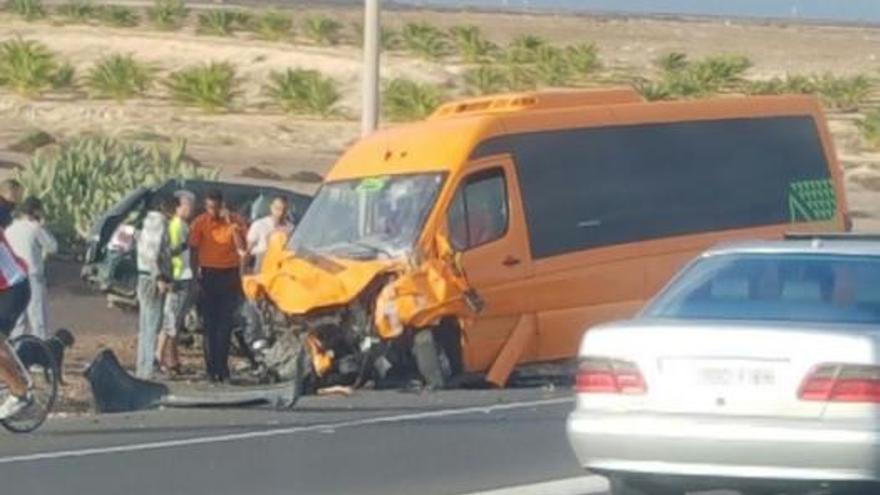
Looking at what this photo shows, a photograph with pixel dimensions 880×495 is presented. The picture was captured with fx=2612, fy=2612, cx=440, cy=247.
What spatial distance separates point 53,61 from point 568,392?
162 ft

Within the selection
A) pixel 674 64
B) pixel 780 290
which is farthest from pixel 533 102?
pixel 674 64

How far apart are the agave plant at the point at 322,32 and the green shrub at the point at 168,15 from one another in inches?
185

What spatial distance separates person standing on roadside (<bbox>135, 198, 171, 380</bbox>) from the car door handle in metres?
3.22

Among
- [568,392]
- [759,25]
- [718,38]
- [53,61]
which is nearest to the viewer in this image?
[568,392]

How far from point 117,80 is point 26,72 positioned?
2284mm

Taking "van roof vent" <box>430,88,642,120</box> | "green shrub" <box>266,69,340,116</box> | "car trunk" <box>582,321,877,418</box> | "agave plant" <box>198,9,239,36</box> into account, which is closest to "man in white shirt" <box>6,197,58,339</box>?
→ "van roof vent" <box>430,88,642,120</box>

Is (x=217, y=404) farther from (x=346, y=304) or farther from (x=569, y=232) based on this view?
(x=569, y=232)

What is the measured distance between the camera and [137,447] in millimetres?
16375

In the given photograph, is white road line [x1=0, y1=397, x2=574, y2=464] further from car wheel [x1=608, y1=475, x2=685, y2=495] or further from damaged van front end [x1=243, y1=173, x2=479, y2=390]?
car wheel [x1=608, y1=475, x2=685, y2=495]

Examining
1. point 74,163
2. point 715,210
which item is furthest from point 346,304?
point 74,163

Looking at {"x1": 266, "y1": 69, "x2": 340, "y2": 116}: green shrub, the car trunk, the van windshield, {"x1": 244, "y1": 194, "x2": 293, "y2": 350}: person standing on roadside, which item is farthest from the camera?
{"x1": 266, "y1": 69, "x2": 340, "y2": 116}: green shrub

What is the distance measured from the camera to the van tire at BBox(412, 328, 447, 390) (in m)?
21.8

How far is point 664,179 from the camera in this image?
24.3 m

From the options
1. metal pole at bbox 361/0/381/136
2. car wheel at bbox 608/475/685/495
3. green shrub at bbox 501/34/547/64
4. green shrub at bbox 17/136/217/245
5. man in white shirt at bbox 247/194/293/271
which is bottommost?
car wheel at bbox 608/475/685/495
